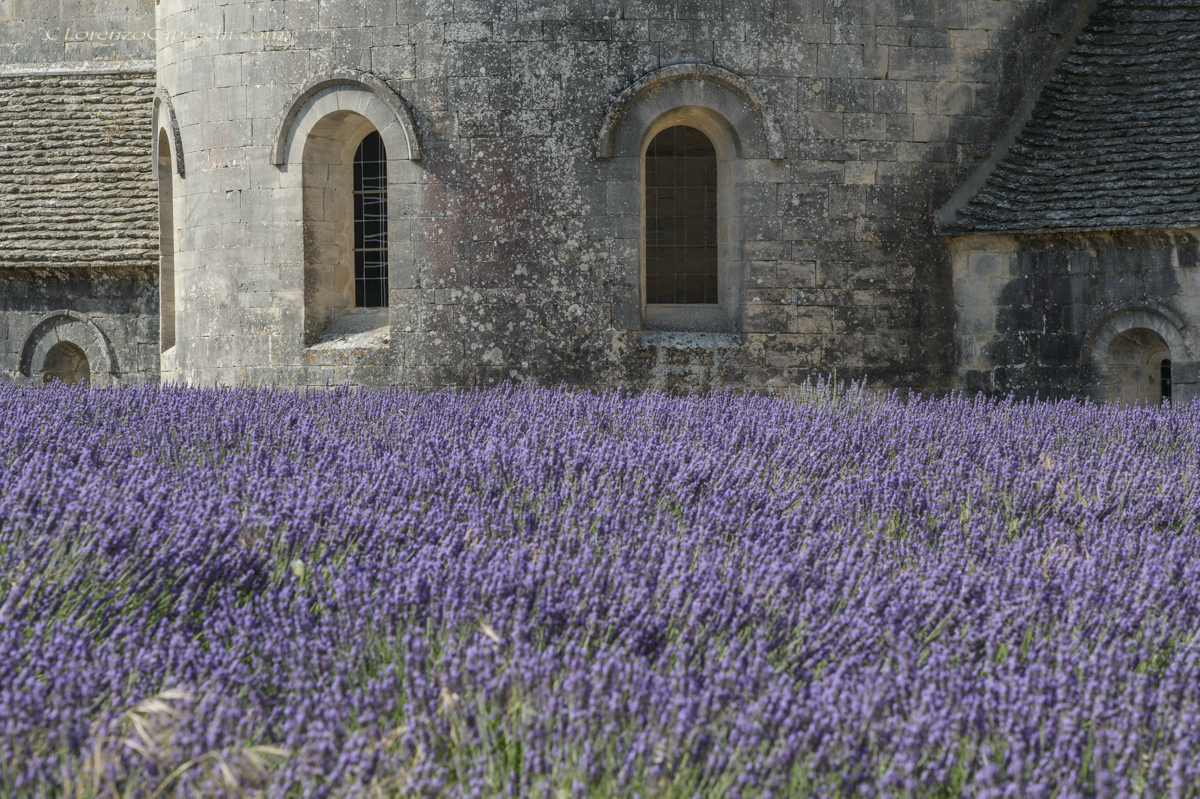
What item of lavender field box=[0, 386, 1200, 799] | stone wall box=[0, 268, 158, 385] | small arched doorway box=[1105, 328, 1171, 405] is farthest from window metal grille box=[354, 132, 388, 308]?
small arched doorway box=[1105, 328, 1171, 405]

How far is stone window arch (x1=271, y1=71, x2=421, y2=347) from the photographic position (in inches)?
327

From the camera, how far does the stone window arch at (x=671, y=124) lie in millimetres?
8133

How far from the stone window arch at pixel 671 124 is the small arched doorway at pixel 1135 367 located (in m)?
2.86

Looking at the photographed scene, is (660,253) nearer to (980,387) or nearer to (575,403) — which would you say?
(980,387)

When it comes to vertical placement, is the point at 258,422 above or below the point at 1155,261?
below

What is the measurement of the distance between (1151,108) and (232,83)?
7126 mm

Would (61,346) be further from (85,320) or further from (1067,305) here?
(1067,305)

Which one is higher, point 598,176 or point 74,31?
point 74,31

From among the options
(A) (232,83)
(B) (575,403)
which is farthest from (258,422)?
(A) (232,83)

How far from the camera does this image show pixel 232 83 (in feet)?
28.4

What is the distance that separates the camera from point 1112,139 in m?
8.45

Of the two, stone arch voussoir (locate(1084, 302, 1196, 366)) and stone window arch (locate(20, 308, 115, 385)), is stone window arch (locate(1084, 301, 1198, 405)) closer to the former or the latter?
stone arch voussoir (locate(1084, 302, 1196, 366))

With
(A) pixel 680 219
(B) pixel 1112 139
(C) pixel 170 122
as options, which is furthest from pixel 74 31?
(B) pixel 1112 139

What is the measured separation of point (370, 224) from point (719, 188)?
2958 millimetres
